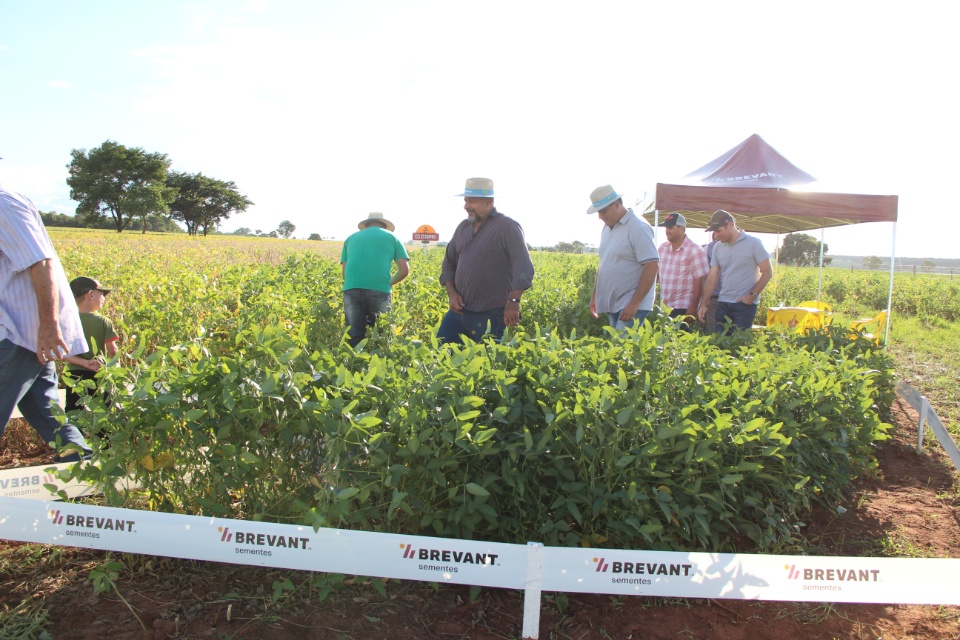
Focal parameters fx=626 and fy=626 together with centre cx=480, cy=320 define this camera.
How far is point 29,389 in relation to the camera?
3.24 meters

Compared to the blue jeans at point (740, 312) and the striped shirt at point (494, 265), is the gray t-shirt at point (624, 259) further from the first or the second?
the blue jeans at point (740, 312)

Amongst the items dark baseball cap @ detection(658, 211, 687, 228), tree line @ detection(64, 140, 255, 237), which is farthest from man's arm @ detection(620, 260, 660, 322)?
tree line @ detection(64, 140, 255, 237)

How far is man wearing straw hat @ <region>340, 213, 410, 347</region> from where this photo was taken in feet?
19.8

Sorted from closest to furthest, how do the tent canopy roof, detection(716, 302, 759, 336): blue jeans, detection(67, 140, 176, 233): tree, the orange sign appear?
detection(716, 302, 759, 336): blue jeans
the tent canopy roof
the orange sign
detection(67, 140, 176, 233): tree

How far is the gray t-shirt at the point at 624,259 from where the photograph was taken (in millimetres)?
4906

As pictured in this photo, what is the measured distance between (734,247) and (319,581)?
5.27m

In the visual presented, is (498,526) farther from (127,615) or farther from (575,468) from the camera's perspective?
(127,615)

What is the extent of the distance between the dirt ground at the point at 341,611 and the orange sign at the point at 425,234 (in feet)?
64.5

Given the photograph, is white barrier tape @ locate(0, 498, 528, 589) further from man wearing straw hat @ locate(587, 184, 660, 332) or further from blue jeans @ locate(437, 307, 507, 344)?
man wearing straw hat @ locate(587, 184, 660, 332)

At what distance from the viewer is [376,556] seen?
2.25 metres

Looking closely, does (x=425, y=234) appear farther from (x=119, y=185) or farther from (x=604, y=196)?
(x=119, y=185)

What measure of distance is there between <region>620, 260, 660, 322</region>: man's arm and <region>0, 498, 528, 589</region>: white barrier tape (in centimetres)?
303

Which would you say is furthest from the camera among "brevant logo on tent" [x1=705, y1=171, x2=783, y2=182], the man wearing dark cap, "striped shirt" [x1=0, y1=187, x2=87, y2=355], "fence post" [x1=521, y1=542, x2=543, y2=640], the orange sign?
the orange sign

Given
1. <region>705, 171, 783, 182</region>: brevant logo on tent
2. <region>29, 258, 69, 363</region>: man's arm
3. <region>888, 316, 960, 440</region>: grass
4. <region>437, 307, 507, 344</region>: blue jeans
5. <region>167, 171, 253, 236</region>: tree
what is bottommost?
<region>888, 316, 960, 440</region>: grass
